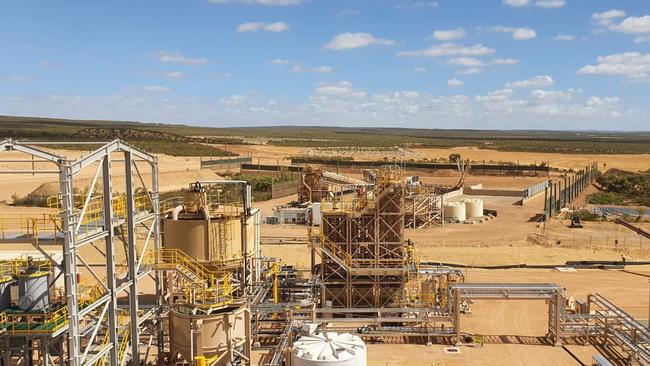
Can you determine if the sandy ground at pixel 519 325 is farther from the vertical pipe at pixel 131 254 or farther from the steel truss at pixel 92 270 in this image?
the steel truss at pixel 92 270

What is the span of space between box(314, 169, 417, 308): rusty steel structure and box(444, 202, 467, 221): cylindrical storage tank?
23.6m

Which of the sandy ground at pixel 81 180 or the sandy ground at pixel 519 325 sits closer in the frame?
the sandy ground at pixel 519 325

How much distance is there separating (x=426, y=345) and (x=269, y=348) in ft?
19.1

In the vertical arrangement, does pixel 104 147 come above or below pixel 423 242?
above

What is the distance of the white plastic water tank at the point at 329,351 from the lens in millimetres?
15312

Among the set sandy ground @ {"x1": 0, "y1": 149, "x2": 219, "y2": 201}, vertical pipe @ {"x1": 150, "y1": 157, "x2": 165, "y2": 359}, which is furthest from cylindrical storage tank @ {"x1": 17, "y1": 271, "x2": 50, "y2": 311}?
sandy ground @ {"x1": 0, "y1": 149, "x2": 219, "y2": 201}

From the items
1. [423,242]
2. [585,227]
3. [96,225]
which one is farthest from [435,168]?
[96,225]

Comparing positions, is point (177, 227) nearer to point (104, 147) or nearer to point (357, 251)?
point (104, 147)

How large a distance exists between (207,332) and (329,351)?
356 centimetres

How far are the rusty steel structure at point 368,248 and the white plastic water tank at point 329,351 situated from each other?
575cm

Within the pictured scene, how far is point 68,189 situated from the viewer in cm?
1238

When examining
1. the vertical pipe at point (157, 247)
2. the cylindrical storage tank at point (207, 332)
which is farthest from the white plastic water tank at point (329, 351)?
the vertical pipe at point (157, 247)

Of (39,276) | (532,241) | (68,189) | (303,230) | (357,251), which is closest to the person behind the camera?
(68,189)

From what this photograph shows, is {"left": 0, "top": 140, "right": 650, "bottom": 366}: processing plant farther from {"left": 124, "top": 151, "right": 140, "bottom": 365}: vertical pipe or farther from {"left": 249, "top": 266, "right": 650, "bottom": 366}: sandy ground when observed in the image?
{"left": 249, "top": 266, "right": 650, "bottom": 366}: sandy ground
